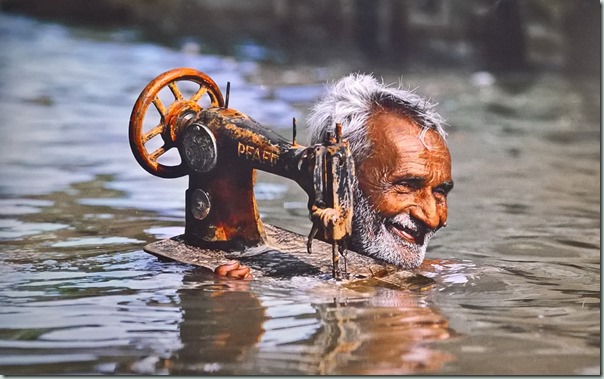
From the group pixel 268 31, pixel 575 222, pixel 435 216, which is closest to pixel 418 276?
pixel 435 216

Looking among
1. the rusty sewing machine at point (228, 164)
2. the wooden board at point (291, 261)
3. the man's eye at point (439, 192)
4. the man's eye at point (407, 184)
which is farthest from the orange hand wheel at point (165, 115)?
the man's eye at point (439, 192)

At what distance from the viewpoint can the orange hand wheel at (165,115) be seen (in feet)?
12.6

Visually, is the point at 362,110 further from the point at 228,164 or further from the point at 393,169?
the point at 228,164

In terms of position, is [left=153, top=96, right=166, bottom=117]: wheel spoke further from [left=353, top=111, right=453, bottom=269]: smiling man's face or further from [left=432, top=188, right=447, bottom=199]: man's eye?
[left=432, top=188, right=447, bottom=199]: man's eye

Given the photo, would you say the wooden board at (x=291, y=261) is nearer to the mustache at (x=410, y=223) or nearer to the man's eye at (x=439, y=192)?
the mustache at (x=410, y=223)

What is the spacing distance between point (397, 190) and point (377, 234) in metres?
0.16

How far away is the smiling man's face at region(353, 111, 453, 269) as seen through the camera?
3.90m

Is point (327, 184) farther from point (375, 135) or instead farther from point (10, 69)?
point (10, 69)

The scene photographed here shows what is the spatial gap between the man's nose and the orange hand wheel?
2.56ft

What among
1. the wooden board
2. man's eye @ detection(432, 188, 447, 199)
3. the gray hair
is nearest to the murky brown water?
the wooden board

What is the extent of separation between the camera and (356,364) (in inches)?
118

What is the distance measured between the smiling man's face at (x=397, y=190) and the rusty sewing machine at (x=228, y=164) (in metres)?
0.18

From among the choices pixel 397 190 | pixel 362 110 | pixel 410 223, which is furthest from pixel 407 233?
pixel 362 110

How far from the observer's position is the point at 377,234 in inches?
155
